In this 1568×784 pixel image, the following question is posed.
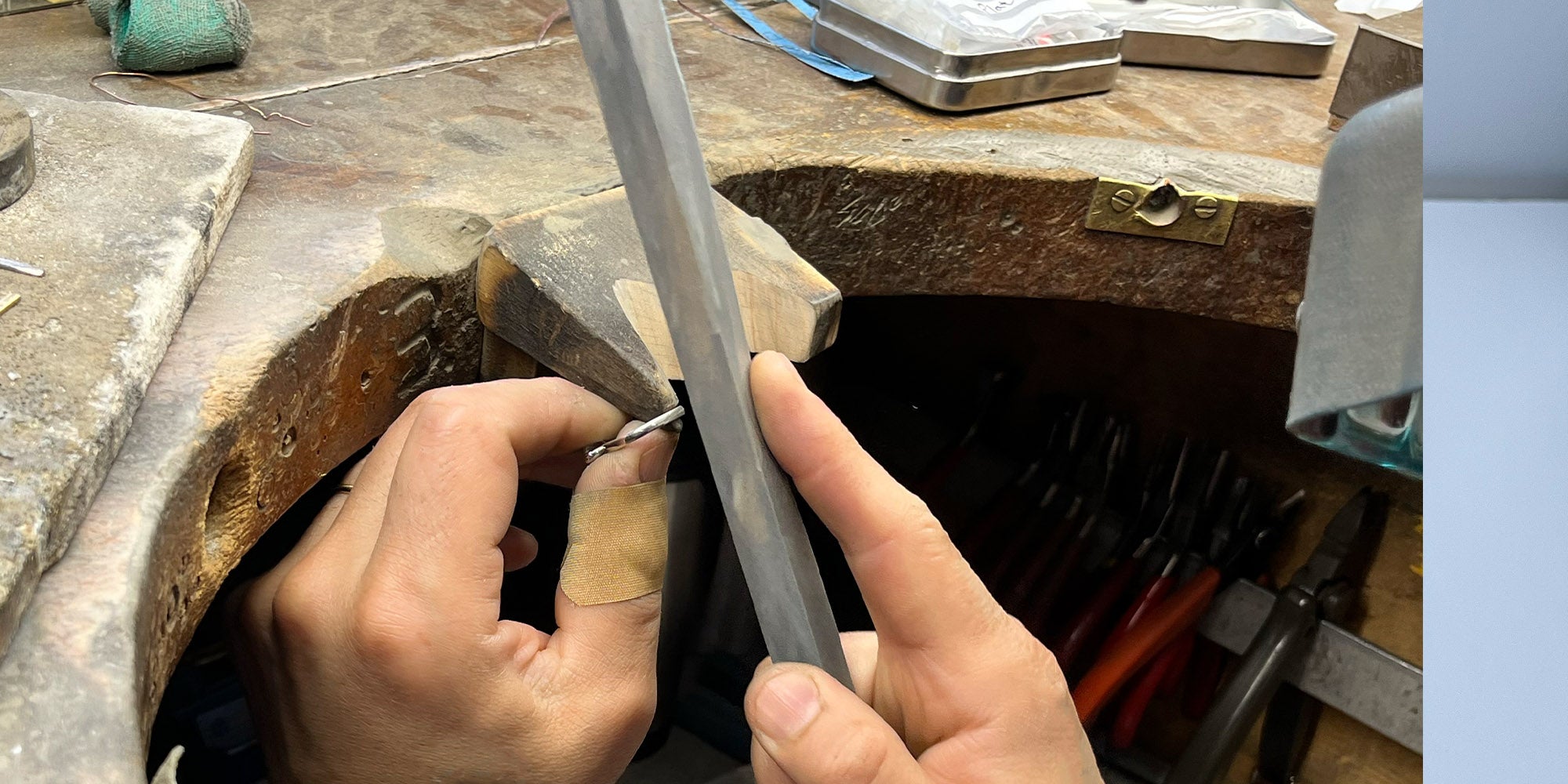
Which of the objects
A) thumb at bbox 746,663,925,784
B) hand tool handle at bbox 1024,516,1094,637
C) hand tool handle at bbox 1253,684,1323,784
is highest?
thumb at bbox 746,663,925,784

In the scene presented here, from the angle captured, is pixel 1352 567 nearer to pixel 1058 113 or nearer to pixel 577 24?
pixel 1058 113

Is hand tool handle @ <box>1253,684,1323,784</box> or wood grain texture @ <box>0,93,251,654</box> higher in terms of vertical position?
wood grain texture @ <box>0,93,251,654</box>

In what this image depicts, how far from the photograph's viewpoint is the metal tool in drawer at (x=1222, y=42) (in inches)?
55.7

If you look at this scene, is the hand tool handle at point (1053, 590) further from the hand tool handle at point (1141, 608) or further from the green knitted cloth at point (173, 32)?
the green knitted cloth at point (173, 32)

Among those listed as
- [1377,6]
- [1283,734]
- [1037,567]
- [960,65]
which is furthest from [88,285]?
[1377,6]

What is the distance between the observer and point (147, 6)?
101cm

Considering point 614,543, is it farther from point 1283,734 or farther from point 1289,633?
point 1283,734

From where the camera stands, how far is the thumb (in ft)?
1.65

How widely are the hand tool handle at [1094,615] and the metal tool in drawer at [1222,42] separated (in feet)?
2.19

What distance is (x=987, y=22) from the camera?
1.21m

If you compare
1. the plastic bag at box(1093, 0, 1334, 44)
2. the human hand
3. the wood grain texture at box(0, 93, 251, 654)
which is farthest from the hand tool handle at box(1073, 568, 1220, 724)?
the wood grain texture at box(0, 93, 251, 654)

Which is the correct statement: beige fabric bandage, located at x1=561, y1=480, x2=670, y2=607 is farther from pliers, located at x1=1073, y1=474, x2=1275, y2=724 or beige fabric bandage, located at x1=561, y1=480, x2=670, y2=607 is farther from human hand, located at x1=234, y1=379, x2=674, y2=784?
pliers, located at x1=1073, y1=474, x2=1275, y2=724

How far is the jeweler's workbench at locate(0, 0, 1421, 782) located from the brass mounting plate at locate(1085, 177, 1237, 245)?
0.01 meters

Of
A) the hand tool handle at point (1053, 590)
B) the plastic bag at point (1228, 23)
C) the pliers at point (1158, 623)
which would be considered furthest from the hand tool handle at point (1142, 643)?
the plastic bag at point (1228, 23)
